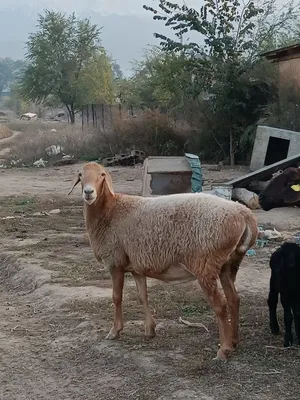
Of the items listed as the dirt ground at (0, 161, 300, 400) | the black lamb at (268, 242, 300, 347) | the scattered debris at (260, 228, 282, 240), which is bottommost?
the scattered debris at (260, 228, 282, 240)

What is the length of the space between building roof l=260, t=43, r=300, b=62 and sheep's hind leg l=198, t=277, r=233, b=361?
57.6 ft

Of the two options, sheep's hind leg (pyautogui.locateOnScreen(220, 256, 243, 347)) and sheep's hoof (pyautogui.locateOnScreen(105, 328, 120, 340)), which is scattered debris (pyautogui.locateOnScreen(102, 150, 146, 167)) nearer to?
sheep's hoof (pyautogui.locateOnScreen(105, 328, 120, 340))

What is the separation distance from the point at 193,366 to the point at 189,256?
0.95m

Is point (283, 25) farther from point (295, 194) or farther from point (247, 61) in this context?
point (295, 194)

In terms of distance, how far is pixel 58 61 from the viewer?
4688 cm

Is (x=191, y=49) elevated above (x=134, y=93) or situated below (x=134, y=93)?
above

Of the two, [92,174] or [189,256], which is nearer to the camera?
[189,256]

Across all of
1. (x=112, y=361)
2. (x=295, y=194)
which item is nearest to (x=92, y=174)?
(x=112, y=361)

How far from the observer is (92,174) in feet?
21.3

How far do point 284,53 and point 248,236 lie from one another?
18.1 meters

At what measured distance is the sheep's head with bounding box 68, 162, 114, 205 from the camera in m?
6.39

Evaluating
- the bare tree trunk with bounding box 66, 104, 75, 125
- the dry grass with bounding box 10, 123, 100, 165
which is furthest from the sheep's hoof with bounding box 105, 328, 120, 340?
the bare tree trunk with bounding box 66, 104, 75, 125

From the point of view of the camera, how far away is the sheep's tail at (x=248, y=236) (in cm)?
600

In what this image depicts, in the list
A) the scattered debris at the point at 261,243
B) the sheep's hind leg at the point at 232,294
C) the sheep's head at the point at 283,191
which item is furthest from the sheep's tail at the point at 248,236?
the scattered debris at the point at 261,243
